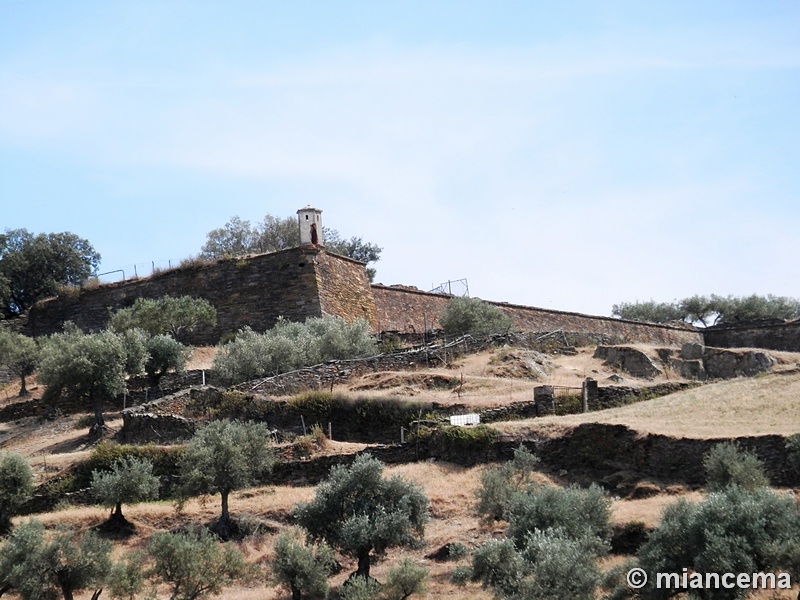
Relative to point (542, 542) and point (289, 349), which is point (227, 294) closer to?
point (289, 349)

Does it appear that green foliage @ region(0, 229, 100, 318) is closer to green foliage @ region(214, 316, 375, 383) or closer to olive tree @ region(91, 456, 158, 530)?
green foliage @ region(214, 316, 375, 383)

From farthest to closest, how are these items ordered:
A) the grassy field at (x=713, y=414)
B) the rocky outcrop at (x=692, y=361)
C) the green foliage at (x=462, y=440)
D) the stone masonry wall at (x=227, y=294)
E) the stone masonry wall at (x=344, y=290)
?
the stone masonry wall at (x=344, y=290) → the stone masonry wall at (x=227, y=294) → the rocky outcrop at (x=692, y=361) → the green foliage at (x=462, y=440) → the grassy field at (x=713, y=414)

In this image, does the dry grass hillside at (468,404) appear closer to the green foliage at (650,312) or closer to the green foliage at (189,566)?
the green foliage at (189,566)

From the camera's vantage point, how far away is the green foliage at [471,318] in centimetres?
4181

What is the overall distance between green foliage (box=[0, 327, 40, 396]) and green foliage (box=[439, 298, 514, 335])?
→ 44.6ft

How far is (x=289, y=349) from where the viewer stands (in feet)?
117

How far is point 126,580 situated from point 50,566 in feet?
4.47

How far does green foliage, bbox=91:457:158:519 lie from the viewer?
24766mm

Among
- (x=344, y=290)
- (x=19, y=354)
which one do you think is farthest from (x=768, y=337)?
(x=19, y=354)

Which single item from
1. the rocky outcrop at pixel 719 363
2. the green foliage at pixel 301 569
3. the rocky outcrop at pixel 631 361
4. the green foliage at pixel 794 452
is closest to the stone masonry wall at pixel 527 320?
the rocky outcrop at pixel 631 361

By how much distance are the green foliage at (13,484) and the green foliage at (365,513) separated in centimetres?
726

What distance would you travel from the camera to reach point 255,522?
80.2ft

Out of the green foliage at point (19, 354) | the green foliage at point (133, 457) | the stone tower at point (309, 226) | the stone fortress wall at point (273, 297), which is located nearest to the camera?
the green foliage at point (133, 457)

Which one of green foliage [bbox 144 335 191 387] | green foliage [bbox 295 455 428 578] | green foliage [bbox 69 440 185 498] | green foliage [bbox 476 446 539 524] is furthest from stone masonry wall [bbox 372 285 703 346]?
green foliage [bbox 295 455 428 578]
